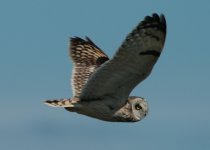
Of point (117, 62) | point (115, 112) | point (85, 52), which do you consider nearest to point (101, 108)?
point (115, 112)

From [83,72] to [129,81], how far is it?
2795mm

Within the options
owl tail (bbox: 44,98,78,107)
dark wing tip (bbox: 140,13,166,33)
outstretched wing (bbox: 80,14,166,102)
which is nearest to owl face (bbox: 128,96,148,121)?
outstretched wing (bbox: 80,14,166,102)

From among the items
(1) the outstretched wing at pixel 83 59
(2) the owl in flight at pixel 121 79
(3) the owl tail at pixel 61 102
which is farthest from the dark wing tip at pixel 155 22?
(1) the outstretched wing at pixel 83 59

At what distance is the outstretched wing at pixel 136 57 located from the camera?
1450cm

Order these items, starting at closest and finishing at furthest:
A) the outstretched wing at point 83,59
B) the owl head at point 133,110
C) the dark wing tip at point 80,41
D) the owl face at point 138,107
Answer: the owl head at point 133,110 < the owl face at point 138,107 < the outstretched wing at point 83,59 < the dark wing tip at point 80,41

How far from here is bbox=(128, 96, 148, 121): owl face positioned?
16516 millimetres

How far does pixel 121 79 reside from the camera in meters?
15.3

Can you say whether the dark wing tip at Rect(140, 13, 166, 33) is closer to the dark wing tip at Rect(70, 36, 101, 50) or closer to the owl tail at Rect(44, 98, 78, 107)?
the owl tail at Rect(44, 98, 78, 107)

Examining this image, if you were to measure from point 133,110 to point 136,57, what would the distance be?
80.8 inches

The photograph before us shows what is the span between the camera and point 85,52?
19172 mm

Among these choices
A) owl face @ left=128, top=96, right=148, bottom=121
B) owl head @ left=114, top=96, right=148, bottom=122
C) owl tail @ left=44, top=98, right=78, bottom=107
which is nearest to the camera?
owl tail @ left=44, top=98, right=78, bottom=107

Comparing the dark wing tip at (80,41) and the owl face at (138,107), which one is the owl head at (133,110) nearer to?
the owl face at (138,107)

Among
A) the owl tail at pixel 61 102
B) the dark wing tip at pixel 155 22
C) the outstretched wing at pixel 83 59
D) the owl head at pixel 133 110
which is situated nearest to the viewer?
the dark wing tip at pixel 155 22

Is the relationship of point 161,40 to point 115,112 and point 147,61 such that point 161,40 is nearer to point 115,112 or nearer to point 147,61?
point 147,61
